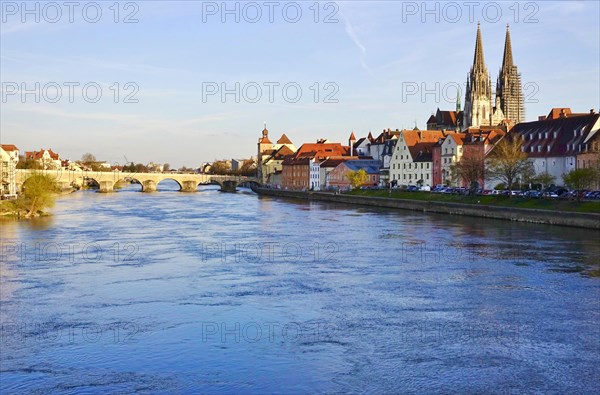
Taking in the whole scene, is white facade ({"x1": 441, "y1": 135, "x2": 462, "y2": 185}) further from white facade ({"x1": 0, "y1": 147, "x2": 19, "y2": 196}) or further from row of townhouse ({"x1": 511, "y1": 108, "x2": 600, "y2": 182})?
white facade ({"x1": 0, "y1": 147, "x2": 19, "y2": 196})

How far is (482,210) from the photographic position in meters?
52.7

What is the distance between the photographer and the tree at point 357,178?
3361 inches

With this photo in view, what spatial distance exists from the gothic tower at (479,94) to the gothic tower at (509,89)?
4775mm

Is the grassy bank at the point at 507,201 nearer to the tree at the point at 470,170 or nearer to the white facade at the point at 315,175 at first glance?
the tree at the point at 470,170

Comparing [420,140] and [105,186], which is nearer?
[420,140]

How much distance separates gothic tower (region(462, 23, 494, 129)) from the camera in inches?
4289

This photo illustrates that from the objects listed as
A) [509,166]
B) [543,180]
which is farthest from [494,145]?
[543,180]

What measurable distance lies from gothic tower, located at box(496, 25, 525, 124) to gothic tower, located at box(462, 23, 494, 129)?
4.77 m

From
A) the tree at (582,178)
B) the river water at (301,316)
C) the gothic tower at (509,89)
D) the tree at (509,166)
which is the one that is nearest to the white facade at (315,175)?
the gothic tower at (509,89)

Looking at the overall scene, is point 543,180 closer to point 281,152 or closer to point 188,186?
point 188,186

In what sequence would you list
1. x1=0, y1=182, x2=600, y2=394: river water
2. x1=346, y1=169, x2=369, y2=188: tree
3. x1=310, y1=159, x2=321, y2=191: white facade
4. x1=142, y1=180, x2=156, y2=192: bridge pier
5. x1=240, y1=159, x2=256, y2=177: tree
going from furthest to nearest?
x1=240, y1=159, x2=256, y2=177: tree < x1=142, y1=180, x2=156, y2=192: bridge pier < x1=310, y1=159, x2=321, y2=191: white facade < x1=346, y1=169, x2=369, y2=188: tree < x1=0, y1=182, x2=600, y2=394: river water

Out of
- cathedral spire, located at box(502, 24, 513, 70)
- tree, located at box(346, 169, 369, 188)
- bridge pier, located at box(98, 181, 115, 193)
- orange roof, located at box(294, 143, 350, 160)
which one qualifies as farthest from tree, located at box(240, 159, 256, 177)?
tree, located at box(346, 169, 369, 188)

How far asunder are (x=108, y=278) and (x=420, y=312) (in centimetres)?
1150

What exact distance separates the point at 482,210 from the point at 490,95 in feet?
204
